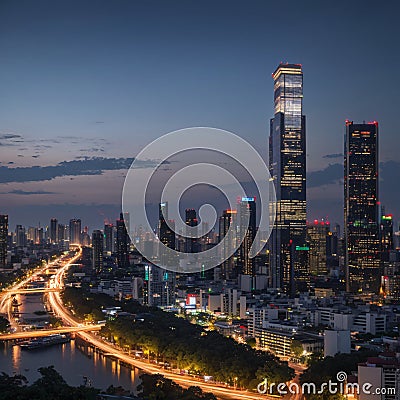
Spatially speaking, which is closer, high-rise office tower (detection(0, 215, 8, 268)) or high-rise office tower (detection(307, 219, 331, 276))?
high-rise office tower (detection(307, 219, 331, 276))

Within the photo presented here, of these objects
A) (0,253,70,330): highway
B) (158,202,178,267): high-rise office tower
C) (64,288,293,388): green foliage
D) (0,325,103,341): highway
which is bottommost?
(0,253,70,330): highway

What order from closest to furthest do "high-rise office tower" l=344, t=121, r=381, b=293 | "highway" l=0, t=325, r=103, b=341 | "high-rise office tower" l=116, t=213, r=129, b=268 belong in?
"highway" l=0, t=325, r=103, b=341 < "high-rise office tower" l=344, t=121, r=381, b=293 < "high-rise office tower" l=116, t=213, r=129, b=268

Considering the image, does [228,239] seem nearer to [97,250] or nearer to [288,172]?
[288,172]

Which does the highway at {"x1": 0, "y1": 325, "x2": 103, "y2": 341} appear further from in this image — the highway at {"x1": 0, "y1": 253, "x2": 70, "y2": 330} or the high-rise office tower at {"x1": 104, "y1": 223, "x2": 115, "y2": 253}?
the high-rise office tower at {"x1": 104, "y1": 223, "x2": 115, "y2": 253}

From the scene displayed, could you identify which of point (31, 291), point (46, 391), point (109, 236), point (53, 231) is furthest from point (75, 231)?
point (46, 391)

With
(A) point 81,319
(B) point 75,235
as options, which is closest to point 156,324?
(A) point 81,319

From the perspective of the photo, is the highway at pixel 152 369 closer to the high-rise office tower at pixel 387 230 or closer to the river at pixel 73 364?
the river at pixel 73 364

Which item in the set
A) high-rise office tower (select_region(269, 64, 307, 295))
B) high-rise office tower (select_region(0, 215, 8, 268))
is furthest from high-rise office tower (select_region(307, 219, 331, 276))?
high-rise office tower (select_region(0, 215, 8, 268))
